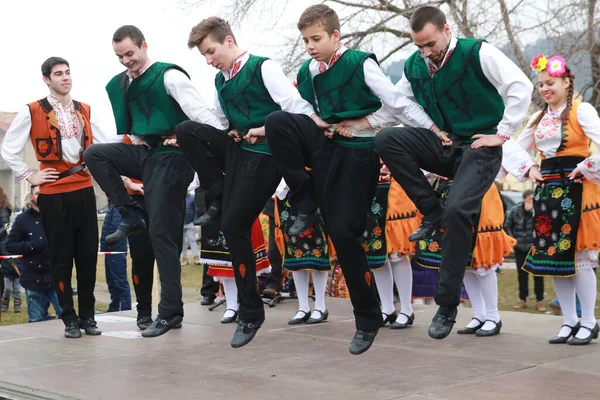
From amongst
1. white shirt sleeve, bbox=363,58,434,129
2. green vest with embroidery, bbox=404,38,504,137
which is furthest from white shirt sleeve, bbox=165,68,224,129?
green vest with embroidery, bbox=404,38,504,137

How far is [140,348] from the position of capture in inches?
241

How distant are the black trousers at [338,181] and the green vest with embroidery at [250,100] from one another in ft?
1.00

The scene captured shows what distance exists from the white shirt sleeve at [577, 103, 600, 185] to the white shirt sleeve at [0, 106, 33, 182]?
13.1 feet

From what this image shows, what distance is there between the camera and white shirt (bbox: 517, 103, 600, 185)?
566 cm

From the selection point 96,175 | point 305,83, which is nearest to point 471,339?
point 305,83

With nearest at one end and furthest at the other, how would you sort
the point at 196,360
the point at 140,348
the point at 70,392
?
Answer: 1. the point at 70,392
2. the point at 196,360
3. the point at 140,348

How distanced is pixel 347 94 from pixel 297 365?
1730 millimetres

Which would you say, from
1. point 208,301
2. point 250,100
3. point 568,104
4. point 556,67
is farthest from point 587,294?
point 208,301

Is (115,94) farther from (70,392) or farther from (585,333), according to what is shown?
(585,333)

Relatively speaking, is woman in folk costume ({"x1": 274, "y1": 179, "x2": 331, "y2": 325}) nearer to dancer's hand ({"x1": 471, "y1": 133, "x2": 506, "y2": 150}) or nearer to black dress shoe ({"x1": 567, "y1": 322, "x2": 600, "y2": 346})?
black dress shoe ({"x1": 567, "y1": 322, "x2": 600, "y2": 346})

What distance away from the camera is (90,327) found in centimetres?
679

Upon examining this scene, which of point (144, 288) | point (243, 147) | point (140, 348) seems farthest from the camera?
point (144, 288)

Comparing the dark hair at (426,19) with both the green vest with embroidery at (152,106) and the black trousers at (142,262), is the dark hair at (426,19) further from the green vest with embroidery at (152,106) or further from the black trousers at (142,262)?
the black trousers at (142,262)

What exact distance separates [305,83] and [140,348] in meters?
2.32
